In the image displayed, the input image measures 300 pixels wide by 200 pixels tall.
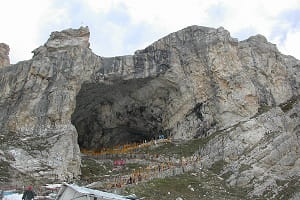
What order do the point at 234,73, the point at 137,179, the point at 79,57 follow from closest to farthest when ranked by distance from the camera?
the point at 137,179 < the point at 79,57 < the point at 234,73

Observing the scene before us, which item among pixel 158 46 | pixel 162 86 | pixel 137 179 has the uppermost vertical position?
pixel 158 46

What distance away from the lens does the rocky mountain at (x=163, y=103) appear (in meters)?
34.2

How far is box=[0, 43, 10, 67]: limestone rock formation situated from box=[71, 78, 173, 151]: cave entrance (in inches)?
855

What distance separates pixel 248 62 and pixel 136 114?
1372 cm

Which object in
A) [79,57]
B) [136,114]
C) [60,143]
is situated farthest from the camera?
[136,114]

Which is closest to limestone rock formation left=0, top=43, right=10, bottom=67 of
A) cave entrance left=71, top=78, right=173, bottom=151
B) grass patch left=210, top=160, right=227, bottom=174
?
cave entrance left=71, top=78, right=173, bottom=151

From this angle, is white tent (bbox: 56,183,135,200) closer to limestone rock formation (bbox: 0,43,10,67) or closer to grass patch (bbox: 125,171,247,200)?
grass patch (bbox: 125,171,247,200)

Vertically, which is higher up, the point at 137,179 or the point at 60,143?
the point at 60,143

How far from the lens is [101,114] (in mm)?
48719

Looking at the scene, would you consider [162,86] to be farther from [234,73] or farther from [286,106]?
[286,106]

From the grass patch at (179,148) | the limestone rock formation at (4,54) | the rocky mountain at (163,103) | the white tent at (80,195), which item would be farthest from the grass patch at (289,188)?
the limestone rock formation at (4,54)

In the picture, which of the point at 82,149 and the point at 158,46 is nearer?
the point at 158,46

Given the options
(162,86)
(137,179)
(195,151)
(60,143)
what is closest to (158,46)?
(162,86)

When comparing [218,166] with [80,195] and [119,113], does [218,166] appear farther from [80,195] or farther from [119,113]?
[80,195]
